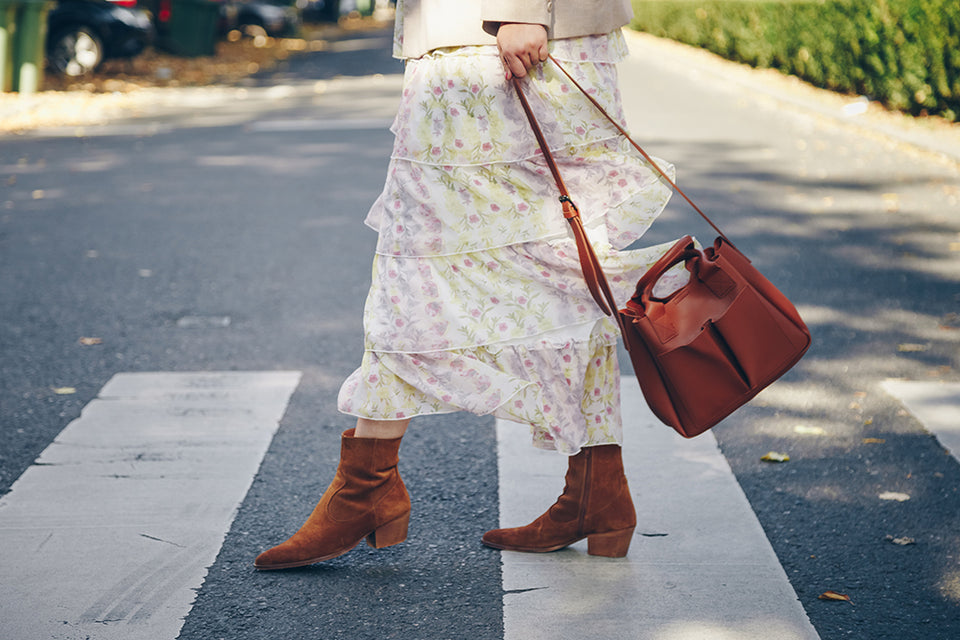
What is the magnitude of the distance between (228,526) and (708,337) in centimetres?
143

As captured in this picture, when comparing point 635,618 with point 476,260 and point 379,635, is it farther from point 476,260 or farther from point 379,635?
point 476,260

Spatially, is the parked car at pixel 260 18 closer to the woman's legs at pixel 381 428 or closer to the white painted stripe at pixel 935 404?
the white painted stripe at pixel 935 404

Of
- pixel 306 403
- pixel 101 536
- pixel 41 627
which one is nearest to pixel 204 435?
pixel 306 403

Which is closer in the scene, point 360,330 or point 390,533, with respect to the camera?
point 390,533

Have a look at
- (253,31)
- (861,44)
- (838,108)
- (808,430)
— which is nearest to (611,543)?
(808,430)

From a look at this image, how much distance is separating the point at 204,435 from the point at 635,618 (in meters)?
1.72

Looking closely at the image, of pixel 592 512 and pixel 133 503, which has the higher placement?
pixel 592 512

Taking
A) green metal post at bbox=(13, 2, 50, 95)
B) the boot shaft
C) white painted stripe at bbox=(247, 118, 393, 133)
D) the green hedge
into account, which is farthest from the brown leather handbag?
green metal post at bbox=(13, 2, 50, 95)

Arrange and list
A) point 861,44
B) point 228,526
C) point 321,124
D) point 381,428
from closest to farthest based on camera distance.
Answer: point 381,428, point 228,526, point 321,124, point 861,44

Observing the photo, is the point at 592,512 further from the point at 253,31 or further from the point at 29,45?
the point at 253,31

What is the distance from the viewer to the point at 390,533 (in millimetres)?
2648

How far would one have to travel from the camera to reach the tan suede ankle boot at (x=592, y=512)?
263cm

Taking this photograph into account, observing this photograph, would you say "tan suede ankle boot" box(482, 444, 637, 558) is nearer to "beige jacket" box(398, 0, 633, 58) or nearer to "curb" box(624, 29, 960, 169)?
"beige jacket" box(398, 0, 633, 58)

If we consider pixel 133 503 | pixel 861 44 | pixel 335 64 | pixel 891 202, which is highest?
pixel 861 44
